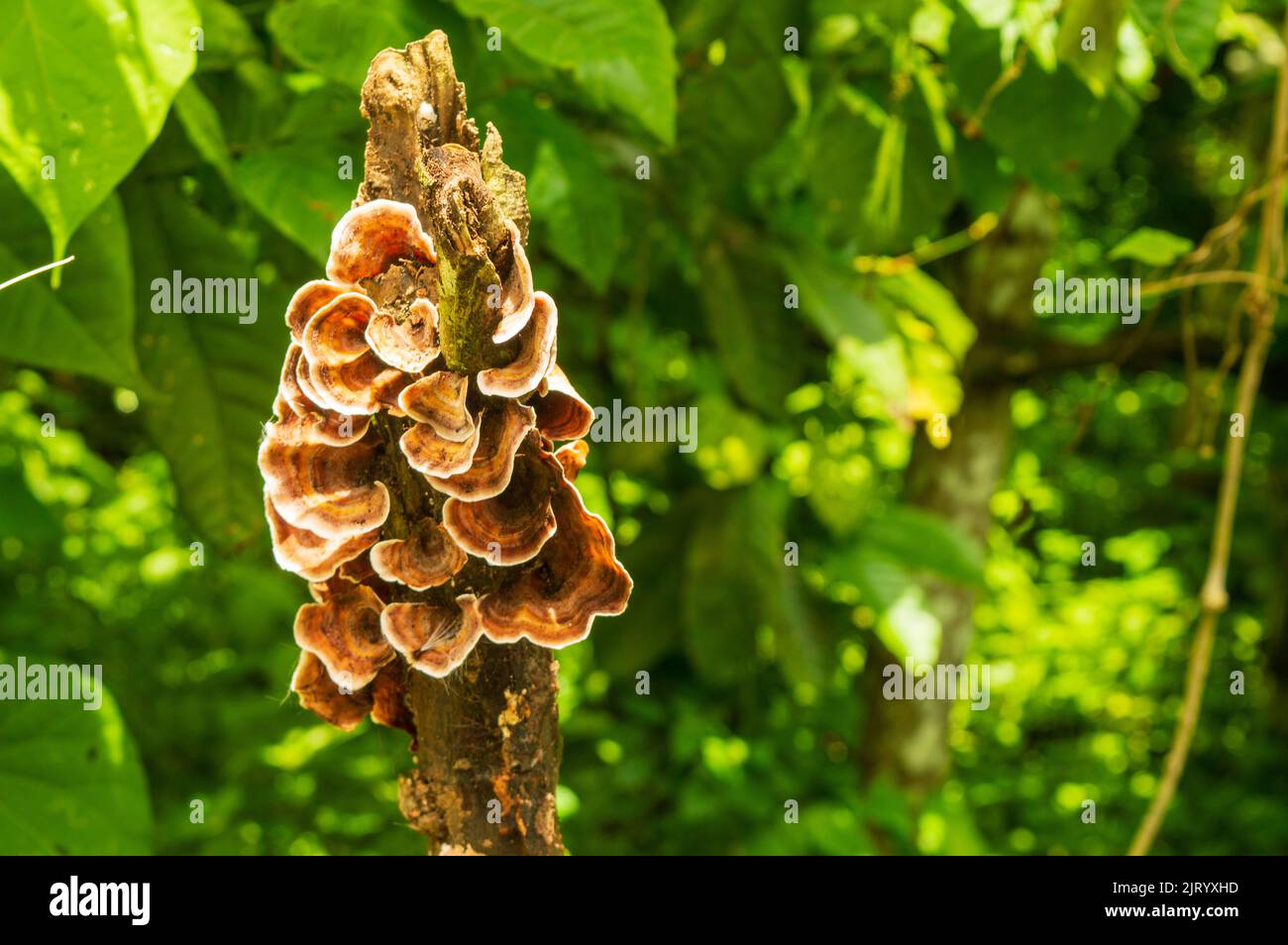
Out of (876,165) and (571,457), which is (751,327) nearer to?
(876,165)

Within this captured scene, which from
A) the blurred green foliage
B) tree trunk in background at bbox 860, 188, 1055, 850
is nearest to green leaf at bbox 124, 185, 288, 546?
the blurred green foliage

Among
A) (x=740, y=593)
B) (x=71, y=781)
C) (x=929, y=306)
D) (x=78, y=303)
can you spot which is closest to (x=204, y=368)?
(x=78, y=303)

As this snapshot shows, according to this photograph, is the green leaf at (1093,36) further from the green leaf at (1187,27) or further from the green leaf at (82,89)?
the green leaf at (82,89)

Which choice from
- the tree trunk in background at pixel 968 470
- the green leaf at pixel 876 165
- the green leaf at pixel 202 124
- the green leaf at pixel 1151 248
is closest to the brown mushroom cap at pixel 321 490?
the green leaf at pixel 202 124
